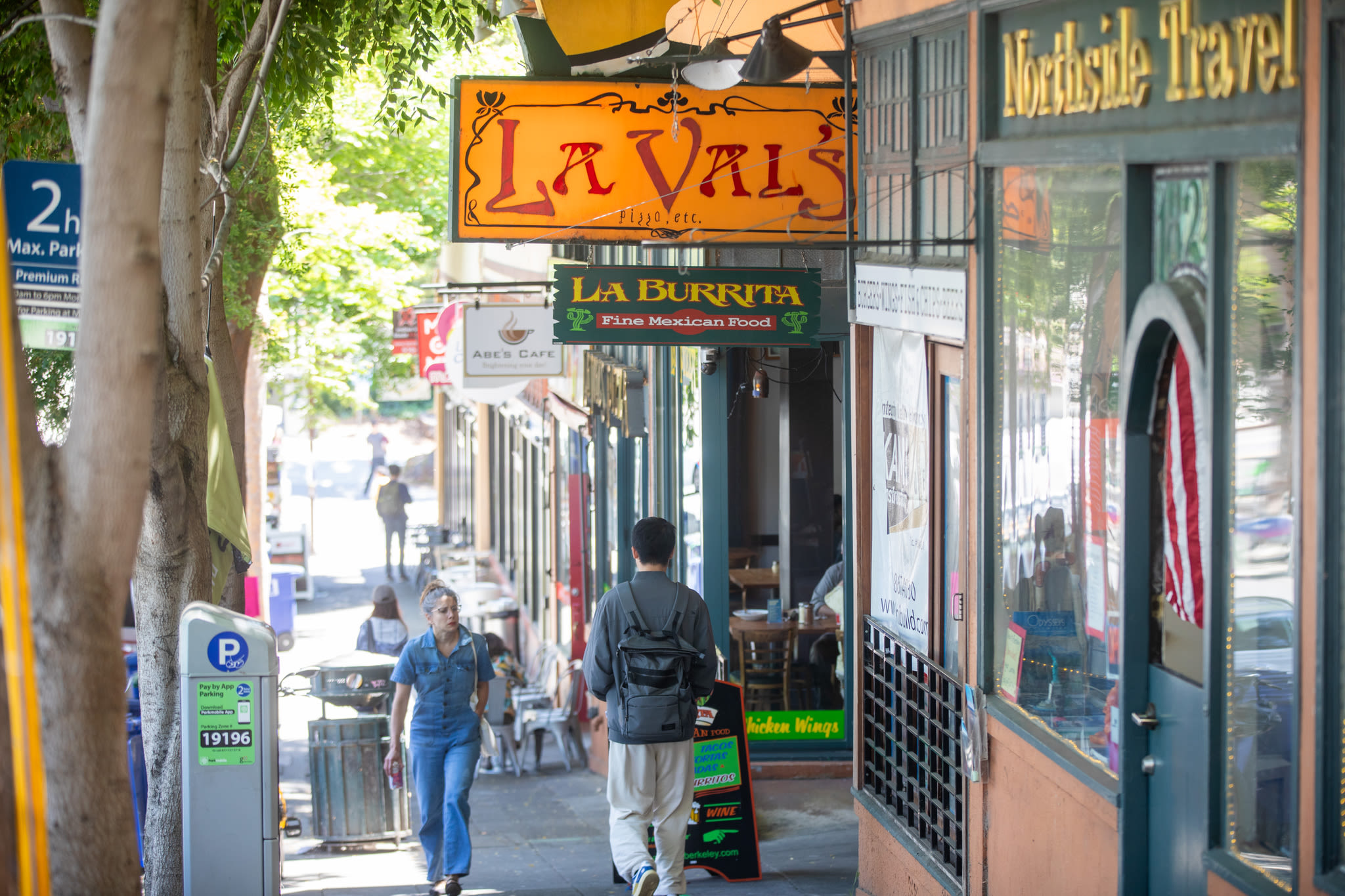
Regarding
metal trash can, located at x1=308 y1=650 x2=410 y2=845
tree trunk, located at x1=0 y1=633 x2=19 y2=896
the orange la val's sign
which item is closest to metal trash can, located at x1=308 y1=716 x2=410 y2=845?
metal trash can, located at x1=308 y1=650 x2=410 y2=845

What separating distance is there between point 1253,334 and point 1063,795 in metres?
1.93

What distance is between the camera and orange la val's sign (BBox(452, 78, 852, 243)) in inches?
340

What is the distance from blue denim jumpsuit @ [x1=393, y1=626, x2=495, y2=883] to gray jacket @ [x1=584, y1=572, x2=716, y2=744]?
5.41 ft

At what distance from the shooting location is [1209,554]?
157 inches

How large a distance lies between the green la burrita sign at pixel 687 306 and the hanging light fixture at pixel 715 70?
1.21 m

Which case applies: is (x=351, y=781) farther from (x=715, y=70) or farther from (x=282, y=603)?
(x=282, y=603)

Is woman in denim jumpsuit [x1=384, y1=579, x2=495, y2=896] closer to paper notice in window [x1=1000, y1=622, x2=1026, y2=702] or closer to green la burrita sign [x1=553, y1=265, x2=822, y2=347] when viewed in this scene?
green la burrita sign [x1=553, y1=265, x2=822, y2=347]

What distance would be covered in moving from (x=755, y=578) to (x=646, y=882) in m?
6.72

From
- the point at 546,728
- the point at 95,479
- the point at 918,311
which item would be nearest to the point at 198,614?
the point at 95,479

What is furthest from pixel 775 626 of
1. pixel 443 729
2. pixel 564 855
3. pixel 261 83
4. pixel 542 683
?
pixel 261 83

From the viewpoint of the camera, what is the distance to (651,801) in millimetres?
6664

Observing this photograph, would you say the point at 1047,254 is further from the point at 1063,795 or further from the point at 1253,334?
the point at 1063,795

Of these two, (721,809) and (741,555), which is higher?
(741,555)

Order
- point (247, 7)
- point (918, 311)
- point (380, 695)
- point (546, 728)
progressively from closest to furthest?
point (918, 311)
point (247, 7)
point (380, 695)
point (546, 728)
